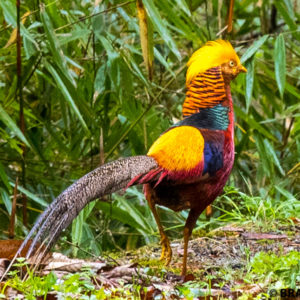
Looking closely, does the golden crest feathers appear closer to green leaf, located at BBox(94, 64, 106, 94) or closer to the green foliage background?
the green foliage background

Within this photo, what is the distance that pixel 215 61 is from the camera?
375 centimetres

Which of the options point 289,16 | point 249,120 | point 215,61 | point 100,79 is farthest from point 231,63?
point 289,16

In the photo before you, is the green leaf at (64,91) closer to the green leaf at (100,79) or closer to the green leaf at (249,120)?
the green leaf at (100,79)

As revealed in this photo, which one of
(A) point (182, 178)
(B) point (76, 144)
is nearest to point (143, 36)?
(A) point (182, 178)

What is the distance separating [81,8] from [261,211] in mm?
1909

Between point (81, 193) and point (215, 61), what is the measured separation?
112 cm

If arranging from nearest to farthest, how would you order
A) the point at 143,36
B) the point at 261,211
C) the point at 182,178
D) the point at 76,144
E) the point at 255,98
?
the point at 182,178
the point at 143,36
the point at 261,211
the point at 76,144
the point at 255,98

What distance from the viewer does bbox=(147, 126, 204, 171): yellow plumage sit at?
3.38 m

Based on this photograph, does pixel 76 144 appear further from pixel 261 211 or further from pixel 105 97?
pixel 261 211

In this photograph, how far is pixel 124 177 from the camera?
321 cm

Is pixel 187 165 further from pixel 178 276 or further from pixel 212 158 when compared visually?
pixel 178 276

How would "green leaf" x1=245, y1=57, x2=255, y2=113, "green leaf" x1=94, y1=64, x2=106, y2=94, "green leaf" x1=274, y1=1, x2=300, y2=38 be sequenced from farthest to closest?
"green leaf" x1=274, y1=1, x2=300, y2=38 < "green leaf" x1=94, y1=64, x2=106, y2=94 < "green leaf" x1=245, y1=57, x2=255, y2=113

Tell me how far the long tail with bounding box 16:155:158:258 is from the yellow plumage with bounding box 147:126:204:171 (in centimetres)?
5

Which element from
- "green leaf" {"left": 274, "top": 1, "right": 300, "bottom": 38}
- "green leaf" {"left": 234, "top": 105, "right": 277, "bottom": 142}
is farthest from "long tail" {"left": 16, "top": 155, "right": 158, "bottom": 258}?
"green leaf" {"left": 274, "top": 1, "right": 300, "bottom": 38}
